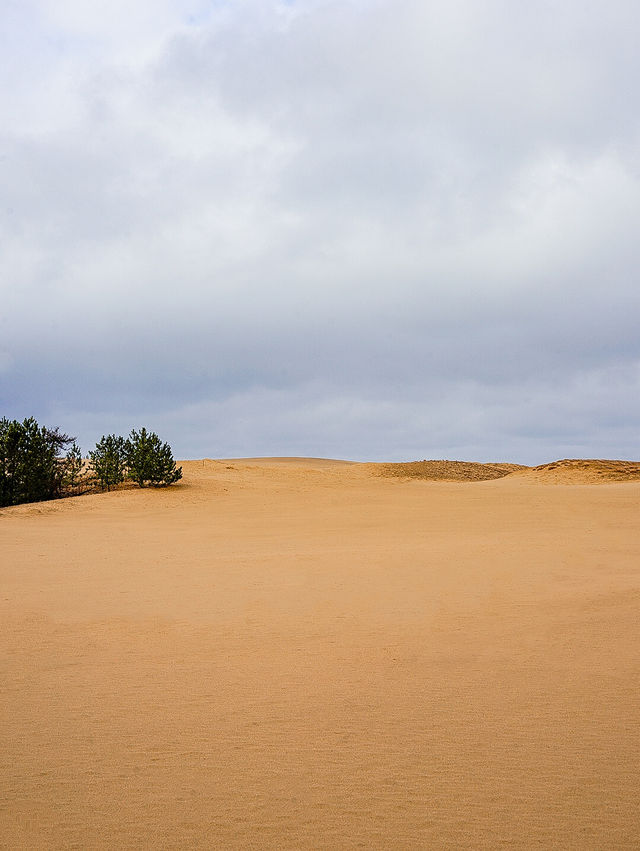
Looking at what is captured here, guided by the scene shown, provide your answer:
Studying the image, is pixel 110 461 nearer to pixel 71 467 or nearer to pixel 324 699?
pixel 71 467

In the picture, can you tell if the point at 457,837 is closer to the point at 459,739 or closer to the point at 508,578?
the point at 459,739

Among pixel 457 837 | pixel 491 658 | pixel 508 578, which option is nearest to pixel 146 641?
pixel 491 658

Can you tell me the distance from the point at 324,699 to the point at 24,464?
19101mm

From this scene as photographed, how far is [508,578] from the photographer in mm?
8875

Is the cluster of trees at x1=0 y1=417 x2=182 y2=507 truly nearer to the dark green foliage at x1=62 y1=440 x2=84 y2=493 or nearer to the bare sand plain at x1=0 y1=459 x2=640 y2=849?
the dark green foliage at x1=62 y1=440 x2=84 y2=493

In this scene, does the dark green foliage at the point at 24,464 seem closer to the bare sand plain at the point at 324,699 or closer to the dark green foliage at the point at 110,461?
the dark green foliage at the point at 110,461

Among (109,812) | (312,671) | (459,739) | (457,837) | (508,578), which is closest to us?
(457,837)

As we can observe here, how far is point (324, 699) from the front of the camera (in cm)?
470

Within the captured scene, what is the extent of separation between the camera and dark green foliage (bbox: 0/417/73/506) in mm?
20781

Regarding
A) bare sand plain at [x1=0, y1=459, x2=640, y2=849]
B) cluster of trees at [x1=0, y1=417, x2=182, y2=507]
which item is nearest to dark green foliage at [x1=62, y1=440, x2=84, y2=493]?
cluster of trees at [x1=0, y1=417, x2=182, y2=507]

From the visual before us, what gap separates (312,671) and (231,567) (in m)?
5.21

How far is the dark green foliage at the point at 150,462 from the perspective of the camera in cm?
2248

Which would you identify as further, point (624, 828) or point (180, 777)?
point (180, 777)

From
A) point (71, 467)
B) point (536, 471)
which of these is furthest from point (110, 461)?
point (536, 471)
